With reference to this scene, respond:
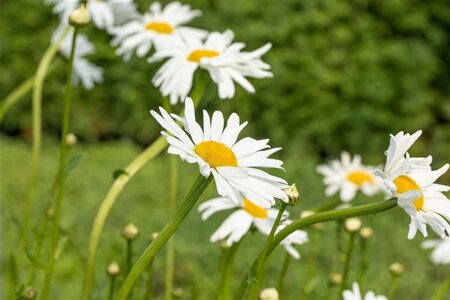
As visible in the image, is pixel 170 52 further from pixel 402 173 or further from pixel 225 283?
pixel 402 173

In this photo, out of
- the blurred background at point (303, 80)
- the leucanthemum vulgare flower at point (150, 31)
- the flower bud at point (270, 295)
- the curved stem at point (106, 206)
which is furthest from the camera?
the blurred background at point (303, 80)

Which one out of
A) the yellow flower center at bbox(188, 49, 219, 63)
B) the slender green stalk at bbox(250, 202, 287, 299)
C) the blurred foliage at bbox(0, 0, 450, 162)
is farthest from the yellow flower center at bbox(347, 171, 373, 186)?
the blurred foliage at bbox(0, 0, 450, 162)

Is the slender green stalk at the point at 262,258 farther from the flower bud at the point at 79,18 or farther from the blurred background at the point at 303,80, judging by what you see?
the blurred background at the point at 303,80

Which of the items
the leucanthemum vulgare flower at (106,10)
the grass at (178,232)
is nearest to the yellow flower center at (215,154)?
the leucanthemum vulgare flower at (106,10)

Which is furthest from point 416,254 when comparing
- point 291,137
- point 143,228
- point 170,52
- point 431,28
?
point 170,52

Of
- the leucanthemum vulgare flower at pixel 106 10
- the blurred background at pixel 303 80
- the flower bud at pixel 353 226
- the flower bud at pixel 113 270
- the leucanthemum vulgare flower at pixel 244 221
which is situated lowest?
the flower bud at pixel 113 270

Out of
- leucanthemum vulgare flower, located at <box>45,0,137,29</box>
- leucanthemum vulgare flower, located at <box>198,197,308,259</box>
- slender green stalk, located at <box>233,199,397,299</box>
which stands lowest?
slender green stalk, located at <box>233,199,397,299</box>

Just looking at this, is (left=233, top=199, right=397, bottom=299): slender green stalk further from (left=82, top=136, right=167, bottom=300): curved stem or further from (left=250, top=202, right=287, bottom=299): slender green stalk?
(left=82, top=136, right=167, bottom=300): curved stem
